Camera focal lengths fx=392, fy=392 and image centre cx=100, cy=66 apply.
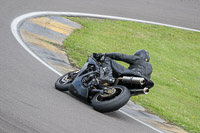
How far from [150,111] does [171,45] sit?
7327 mm

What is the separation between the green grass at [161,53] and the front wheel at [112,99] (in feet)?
7.87

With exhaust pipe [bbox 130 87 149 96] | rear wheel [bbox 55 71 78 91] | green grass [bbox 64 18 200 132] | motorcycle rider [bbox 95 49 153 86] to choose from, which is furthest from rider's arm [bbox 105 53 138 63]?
green grass [bbox 64 18 200 132]

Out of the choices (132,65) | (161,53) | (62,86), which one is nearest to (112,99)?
(132,65)

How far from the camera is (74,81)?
283 inches

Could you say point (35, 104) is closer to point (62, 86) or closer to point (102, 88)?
point (102, 88)

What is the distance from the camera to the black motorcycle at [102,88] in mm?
6473

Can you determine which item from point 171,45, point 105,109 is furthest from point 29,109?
point 171,45

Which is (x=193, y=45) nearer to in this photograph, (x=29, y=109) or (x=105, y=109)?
(x=105, y=109)

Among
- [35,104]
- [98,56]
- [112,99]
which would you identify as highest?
[98,56]

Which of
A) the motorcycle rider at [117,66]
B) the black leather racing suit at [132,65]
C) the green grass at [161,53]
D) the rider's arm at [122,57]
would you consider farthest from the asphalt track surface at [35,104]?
the green grass at [161,53]

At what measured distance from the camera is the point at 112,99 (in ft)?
21.2

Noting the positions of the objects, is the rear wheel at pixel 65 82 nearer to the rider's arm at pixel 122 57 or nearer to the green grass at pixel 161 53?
the rider's arm at pixel 122 57

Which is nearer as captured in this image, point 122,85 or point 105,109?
point 105,109

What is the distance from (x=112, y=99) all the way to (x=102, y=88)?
47cm
